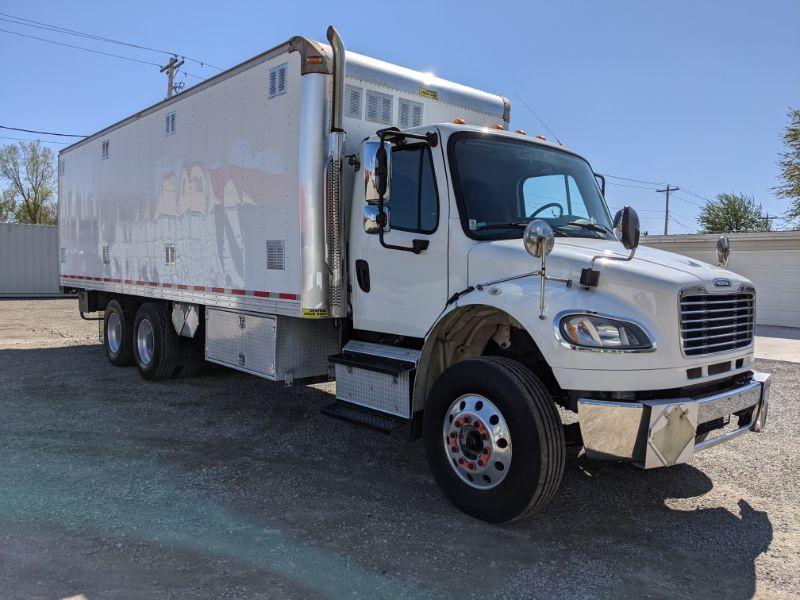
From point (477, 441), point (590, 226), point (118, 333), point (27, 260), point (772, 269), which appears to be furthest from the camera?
point (27, 260)

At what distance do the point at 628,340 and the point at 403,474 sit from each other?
7.26 feet

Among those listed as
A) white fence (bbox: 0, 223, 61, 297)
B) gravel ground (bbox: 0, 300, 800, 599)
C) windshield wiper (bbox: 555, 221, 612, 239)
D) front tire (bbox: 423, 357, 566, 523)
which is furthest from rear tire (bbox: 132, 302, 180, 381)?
white fence (bbox: 0, 223, 61, 297)

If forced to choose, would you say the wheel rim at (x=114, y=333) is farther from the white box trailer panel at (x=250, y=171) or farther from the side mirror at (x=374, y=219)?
the side mirror at (x=374, y=219)

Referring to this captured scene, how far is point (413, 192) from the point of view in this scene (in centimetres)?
474

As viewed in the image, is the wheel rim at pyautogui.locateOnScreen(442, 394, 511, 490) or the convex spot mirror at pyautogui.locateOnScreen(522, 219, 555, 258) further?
the wheel rim at pyautogui.locateOnScreen(442, 394, 511, 490)

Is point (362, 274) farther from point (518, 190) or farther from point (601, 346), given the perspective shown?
point (601, 346)

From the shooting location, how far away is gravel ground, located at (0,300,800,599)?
10.8ft

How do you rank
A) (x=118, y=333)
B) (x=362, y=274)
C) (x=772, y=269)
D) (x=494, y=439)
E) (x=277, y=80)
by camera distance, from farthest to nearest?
(x=772, y=269) < (x=118, y=333) < (x=277, y=80) < (x=362, y=274) < (x=494, y=439)

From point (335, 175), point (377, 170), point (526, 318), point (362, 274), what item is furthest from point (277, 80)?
point (526, 318)

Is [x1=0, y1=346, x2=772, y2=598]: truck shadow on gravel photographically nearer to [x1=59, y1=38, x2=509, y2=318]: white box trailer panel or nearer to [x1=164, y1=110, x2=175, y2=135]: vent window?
[x1=59, y1=38, x2=509, y2=318]: white box trailer panel

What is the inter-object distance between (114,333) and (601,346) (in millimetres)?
8100

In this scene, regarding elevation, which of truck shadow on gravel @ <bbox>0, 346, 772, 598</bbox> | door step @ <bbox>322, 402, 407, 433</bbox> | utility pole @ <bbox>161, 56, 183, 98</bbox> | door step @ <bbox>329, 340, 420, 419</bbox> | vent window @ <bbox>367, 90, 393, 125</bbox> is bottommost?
truck shadow on gravel @ <bbox>0, 346, 772, 598</bbox>

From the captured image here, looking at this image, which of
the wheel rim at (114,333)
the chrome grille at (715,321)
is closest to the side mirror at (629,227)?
the chrome grille at (715,321)

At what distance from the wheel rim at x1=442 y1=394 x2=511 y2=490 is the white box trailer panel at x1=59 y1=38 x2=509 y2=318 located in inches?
68.5
